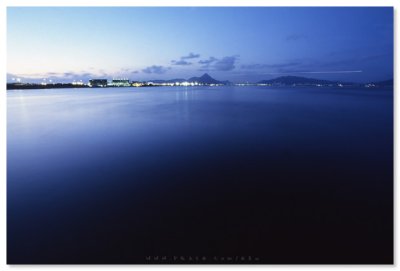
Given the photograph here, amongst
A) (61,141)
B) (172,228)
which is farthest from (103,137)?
(172,228)

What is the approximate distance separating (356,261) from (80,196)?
446 cm

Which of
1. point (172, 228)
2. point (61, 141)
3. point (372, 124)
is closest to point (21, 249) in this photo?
point (172, 228)

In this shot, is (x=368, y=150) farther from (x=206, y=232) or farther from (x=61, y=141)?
(x=61, y=141)

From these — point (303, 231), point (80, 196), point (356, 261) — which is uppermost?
point (80, 196)

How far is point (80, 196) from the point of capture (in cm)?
Answer: 429

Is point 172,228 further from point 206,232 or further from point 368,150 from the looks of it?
point 368,150

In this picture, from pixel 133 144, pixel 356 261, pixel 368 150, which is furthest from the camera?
pixel 133 144

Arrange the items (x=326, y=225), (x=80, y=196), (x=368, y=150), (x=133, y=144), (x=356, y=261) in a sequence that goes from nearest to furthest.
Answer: (x=356, y=261) → (x=326, y=225) → (x=80, y=196) → (x=368, y=150) → (x=133, y=144)

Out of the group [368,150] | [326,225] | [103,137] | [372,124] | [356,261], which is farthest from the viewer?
[372,124]

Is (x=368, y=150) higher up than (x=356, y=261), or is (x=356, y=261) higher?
(x=368, y=150)

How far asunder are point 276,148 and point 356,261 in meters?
3.23

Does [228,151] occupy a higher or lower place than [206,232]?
higher

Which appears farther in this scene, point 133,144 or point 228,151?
point 133,144

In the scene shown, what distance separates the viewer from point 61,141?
23.5 ft
